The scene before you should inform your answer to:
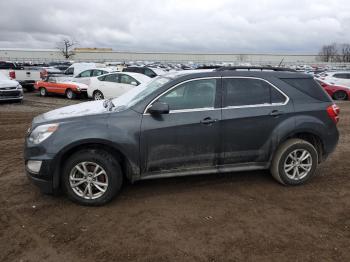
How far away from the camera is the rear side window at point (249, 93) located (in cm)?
511

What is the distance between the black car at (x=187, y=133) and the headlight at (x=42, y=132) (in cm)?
1

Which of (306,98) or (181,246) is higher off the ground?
(306,98)

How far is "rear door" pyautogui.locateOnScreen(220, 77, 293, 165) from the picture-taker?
502cm

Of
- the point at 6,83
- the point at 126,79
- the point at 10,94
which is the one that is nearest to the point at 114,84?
the point at 126,79

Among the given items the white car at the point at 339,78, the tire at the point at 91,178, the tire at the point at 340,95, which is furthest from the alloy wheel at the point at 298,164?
the white car at the point at 339,78

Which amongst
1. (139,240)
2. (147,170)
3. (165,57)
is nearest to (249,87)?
(147,170)

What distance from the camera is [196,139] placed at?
15.9ft

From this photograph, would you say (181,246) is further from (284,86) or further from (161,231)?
(284,86)

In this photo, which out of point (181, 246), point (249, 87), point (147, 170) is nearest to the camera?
point (181, 246)

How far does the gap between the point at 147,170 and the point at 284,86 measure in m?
2.38

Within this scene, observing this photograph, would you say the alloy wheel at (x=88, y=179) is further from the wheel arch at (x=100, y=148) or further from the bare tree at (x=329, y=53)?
the bare tree at (x=329, y=53)

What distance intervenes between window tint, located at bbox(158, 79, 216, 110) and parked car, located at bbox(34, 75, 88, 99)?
44.6 feet

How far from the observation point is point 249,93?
520 cm

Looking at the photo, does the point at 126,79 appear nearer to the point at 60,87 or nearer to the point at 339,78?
the point at 60,87
